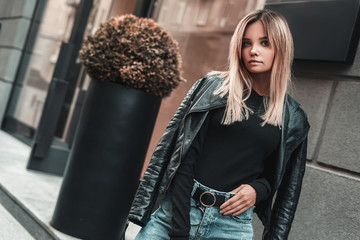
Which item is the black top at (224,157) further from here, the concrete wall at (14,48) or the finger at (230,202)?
the concrete wall at (14,48)

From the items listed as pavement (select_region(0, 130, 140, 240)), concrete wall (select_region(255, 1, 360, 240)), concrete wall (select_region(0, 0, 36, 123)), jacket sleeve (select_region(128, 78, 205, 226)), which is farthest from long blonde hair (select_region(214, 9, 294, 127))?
concrete wall (select_region(0, 0, 36, 123))

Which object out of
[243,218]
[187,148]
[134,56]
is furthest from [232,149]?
[134,56]

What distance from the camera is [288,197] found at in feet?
8.39

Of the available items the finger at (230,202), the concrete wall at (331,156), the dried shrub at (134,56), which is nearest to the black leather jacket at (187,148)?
the finger at (230,202)

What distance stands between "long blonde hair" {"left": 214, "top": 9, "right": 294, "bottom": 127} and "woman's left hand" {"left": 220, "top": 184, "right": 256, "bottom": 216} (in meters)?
0.31

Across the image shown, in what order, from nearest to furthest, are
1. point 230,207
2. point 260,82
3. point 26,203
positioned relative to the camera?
point 230,207 < point 260,82 < point 26,203

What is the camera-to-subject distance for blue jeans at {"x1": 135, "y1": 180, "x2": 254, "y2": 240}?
227 centimetres

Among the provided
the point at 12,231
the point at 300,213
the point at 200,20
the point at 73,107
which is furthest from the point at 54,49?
the point at 300,213

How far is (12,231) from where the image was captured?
15.2 feet

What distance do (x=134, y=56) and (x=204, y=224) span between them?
2239 mm

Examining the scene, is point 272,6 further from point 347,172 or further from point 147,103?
point 347,172

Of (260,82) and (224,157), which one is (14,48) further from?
(224,157)

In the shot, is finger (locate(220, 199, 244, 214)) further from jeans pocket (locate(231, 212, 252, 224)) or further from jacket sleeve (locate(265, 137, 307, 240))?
jacket sleeve (locate(265, 137, 307, 240))

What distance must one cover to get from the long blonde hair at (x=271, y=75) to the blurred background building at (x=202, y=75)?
142cm
